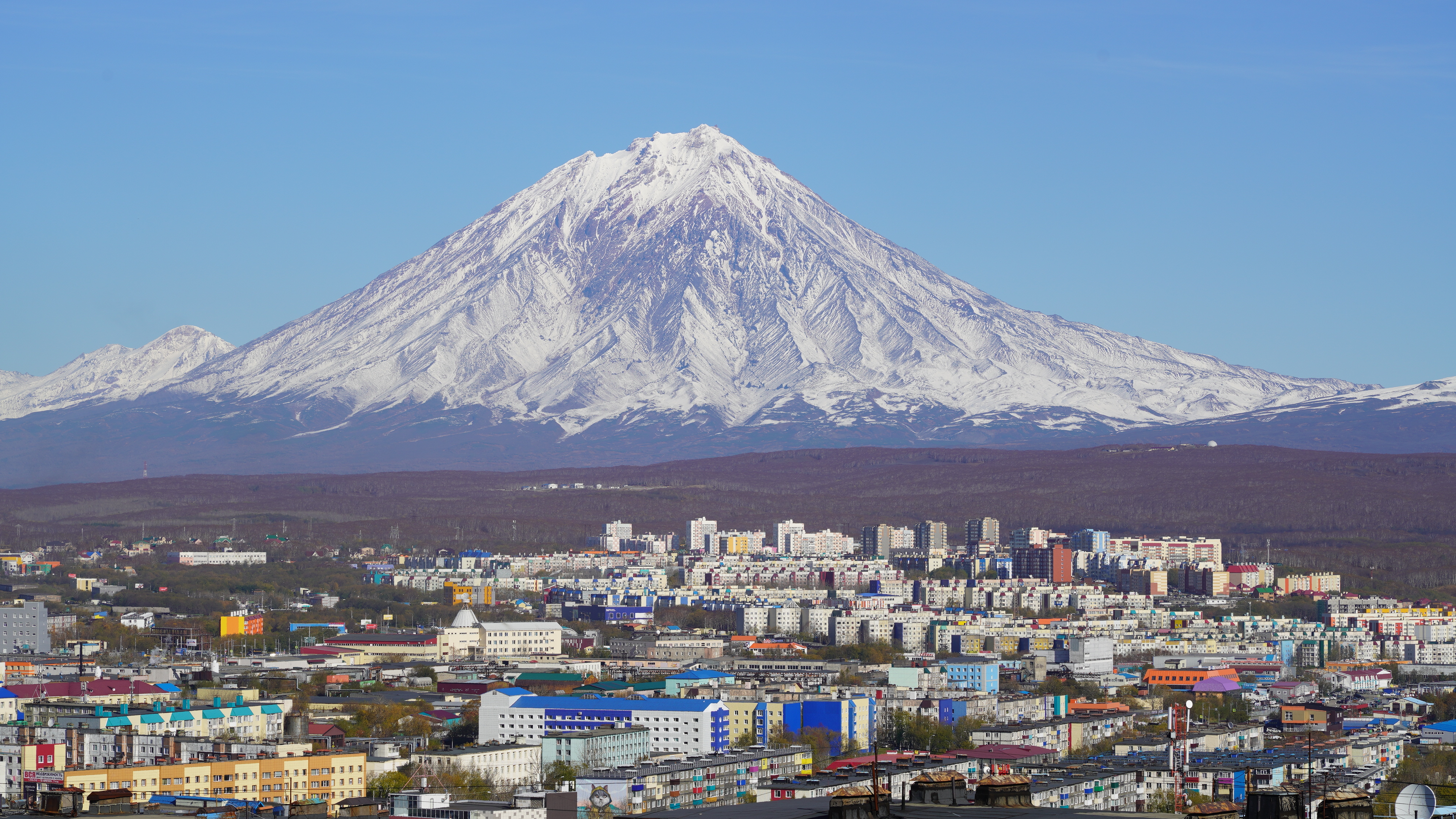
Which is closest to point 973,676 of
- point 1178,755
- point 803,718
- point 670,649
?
point 670,649

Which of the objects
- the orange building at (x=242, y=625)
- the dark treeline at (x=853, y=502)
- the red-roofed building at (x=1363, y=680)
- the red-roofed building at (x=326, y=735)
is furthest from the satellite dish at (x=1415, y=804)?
the dark treeline at (x=853, y=502)

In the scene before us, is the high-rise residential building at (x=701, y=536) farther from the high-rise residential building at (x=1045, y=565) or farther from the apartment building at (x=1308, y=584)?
the apartment building at (x=1308, y=584)

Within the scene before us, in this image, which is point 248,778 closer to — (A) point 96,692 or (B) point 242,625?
(A) point 96,692

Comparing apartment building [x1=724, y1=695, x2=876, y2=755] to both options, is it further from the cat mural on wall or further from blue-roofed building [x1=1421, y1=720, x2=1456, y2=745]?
the cat mural on wall

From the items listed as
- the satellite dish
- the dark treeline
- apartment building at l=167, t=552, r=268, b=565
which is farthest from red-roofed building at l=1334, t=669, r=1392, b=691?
apartment building at l=167, t=552, r=268, b=565

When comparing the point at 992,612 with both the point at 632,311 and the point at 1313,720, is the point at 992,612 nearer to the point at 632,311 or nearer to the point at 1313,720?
the point at 1313,720

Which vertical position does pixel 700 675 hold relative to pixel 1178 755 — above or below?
above
